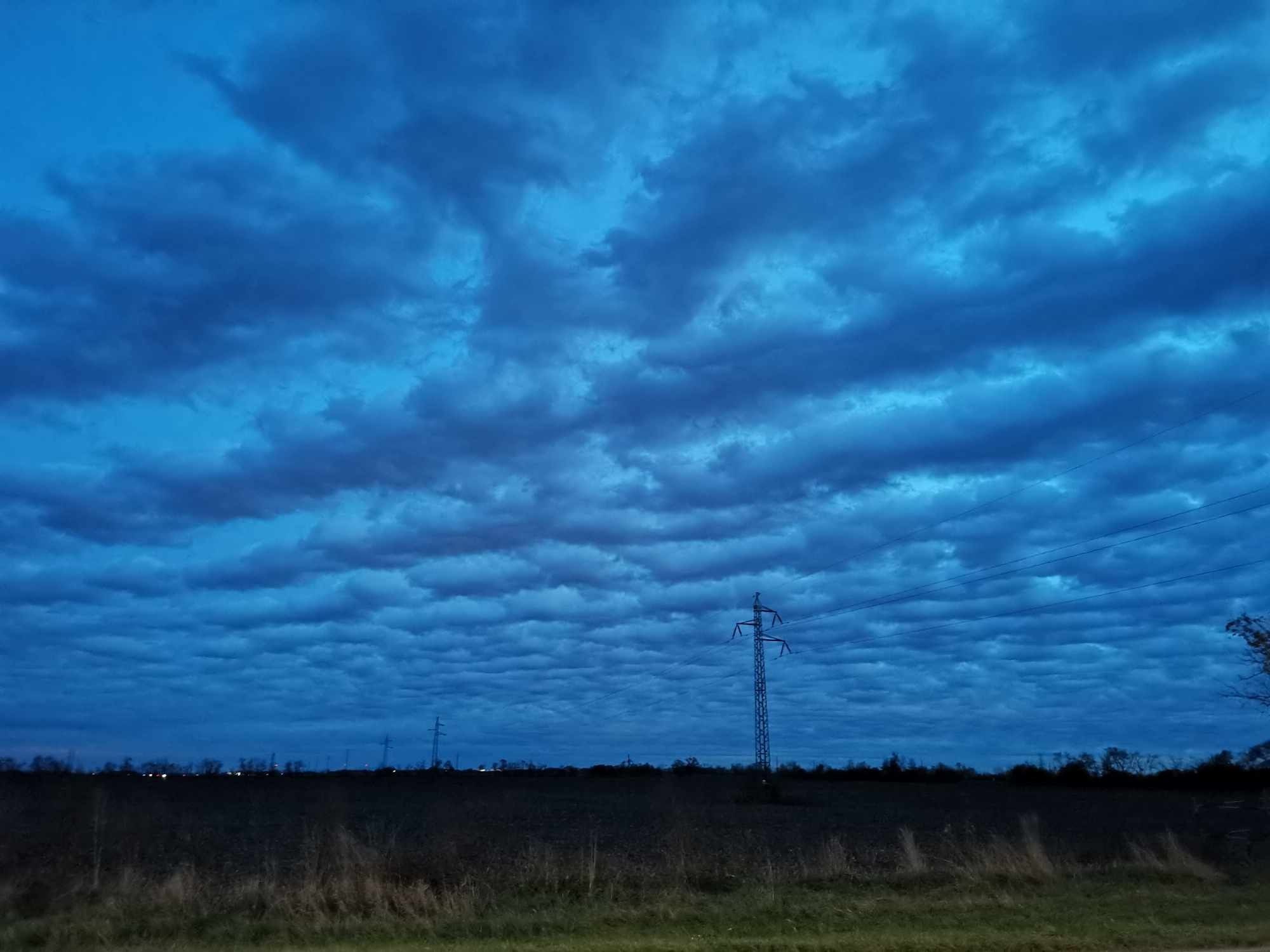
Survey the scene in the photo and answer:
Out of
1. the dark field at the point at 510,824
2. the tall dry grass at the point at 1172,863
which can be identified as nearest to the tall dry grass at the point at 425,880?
the tall dry grass at the point at 1172,863

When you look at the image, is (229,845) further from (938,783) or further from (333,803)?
(938,783)

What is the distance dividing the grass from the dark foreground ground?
0.25 feet

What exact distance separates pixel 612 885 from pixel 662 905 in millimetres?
2611

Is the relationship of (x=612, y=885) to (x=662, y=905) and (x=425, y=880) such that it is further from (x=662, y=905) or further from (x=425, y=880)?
(x=425, y=880)

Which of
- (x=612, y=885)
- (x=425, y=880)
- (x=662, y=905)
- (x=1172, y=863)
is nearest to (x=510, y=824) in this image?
(x=425, y=880)

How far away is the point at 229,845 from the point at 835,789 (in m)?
79.8

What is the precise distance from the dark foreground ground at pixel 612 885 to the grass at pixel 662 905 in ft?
0.25

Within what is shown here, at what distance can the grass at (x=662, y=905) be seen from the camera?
55.7ft

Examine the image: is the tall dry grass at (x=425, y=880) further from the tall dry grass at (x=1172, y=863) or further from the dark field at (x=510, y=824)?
the dark field at (x=510, y=824)

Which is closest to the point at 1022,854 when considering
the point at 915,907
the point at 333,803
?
the point at 915,907

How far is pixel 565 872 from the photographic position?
24062mm

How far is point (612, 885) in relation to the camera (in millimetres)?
22672

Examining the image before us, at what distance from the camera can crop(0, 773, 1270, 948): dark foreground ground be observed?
17719mm

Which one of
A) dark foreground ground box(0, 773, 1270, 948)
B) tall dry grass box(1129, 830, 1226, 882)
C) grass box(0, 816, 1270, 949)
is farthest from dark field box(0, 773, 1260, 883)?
grass box(0, 816, 1270, 949)
